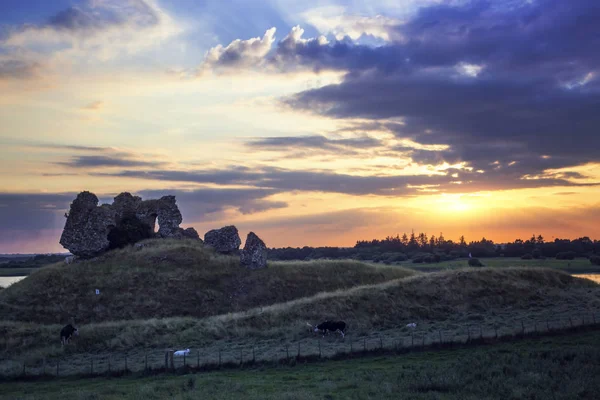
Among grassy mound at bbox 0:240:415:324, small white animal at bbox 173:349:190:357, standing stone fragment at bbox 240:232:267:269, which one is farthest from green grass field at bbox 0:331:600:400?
standing stone fragment at bbox 240:232:267:269

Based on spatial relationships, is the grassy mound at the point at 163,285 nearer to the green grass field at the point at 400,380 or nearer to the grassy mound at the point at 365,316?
the grassy mound at the point at 365,316

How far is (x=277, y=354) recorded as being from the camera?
33.8 m

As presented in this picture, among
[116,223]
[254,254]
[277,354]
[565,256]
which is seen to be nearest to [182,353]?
[277,354]

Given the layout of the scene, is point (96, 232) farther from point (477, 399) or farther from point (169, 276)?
point (477, 399)

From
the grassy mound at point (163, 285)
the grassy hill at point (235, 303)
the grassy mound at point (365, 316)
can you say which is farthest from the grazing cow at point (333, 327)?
the grassy mound at point (163, 285)

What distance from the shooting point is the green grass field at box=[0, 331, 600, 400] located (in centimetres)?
2327

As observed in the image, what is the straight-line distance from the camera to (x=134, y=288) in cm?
5916

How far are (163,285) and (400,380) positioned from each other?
40.6 meters

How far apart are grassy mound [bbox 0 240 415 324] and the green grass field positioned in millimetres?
26025

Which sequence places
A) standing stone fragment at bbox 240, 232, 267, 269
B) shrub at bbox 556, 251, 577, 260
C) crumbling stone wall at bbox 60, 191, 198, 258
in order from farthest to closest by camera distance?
shrub at bbox 556, 251, 577, 260 → crumbling stone wall at bbox 60, 191, 198, 258 → standing stone fragment at bbox 240, 232, 267, 269

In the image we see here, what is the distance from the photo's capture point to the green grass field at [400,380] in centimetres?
2327

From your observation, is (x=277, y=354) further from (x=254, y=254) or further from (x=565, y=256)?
(x=565, y=256)

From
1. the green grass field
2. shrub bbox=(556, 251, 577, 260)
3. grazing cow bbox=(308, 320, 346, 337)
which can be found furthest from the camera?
shrub bbox=(556, 251, 577, 260)

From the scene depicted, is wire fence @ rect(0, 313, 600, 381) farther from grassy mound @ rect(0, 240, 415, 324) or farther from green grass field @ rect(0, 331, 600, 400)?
grassy mound @ rect(0, 240, 415, 324)
